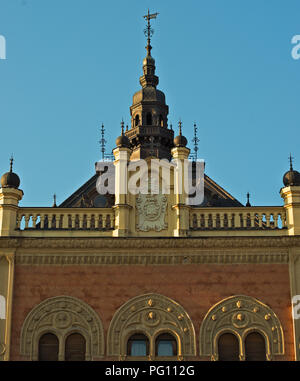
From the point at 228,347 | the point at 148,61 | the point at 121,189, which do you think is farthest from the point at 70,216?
the point at 148,61

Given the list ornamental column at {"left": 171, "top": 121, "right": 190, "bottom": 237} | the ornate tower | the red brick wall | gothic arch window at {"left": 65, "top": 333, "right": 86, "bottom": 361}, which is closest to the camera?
gothic arch window at {"left": 65, "top": 333, "right": 86, "bottom": 361}

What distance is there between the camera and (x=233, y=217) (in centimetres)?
2573

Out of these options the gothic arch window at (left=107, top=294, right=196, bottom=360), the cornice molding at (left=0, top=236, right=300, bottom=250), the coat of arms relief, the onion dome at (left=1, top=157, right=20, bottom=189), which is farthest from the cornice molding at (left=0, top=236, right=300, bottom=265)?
the onion dome at (left=1, top=157, right=20, bottom=189)

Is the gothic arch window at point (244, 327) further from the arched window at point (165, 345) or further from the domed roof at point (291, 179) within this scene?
the domed roof at point (291, 179)

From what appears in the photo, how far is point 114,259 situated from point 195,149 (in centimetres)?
1330

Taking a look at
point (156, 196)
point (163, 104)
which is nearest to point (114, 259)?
point (156, 196)

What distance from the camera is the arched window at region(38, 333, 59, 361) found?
24375 mm

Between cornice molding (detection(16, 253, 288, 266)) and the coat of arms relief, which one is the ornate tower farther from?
cornice molding (detection(16, 253, 288, 266))

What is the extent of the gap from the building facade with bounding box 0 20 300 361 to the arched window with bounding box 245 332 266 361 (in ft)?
0.10

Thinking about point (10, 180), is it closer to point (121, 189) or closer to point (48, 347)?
point (121, 189)

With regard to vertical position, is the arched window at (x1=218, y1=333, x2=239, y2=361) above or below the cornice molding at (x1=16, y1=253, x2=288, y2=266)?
below

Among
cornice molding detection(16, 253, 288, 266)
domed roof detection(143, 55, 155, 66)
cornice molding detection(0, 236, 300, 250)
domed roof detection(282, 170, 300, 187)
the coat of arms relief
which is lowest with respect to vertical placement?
cornice molding detection(16, 253, 288, 266)

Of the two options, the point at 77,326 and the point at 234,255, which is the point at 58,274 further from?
the point at 234,255

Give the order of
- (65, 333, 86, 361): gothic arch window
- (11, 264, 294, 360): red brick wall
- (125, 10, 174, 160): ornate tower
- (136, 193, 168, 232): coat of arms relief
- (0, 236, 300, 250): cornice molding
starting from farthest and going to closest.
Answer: (125, 10, 174, 160): ornate tower → (136, 193, 168, 232): coat of arms relief → (0, 236, 300, 250): cornice molding → (11, 264, 294, 360): red brick wall → (65, 333, 86, 361): gothic arch window
